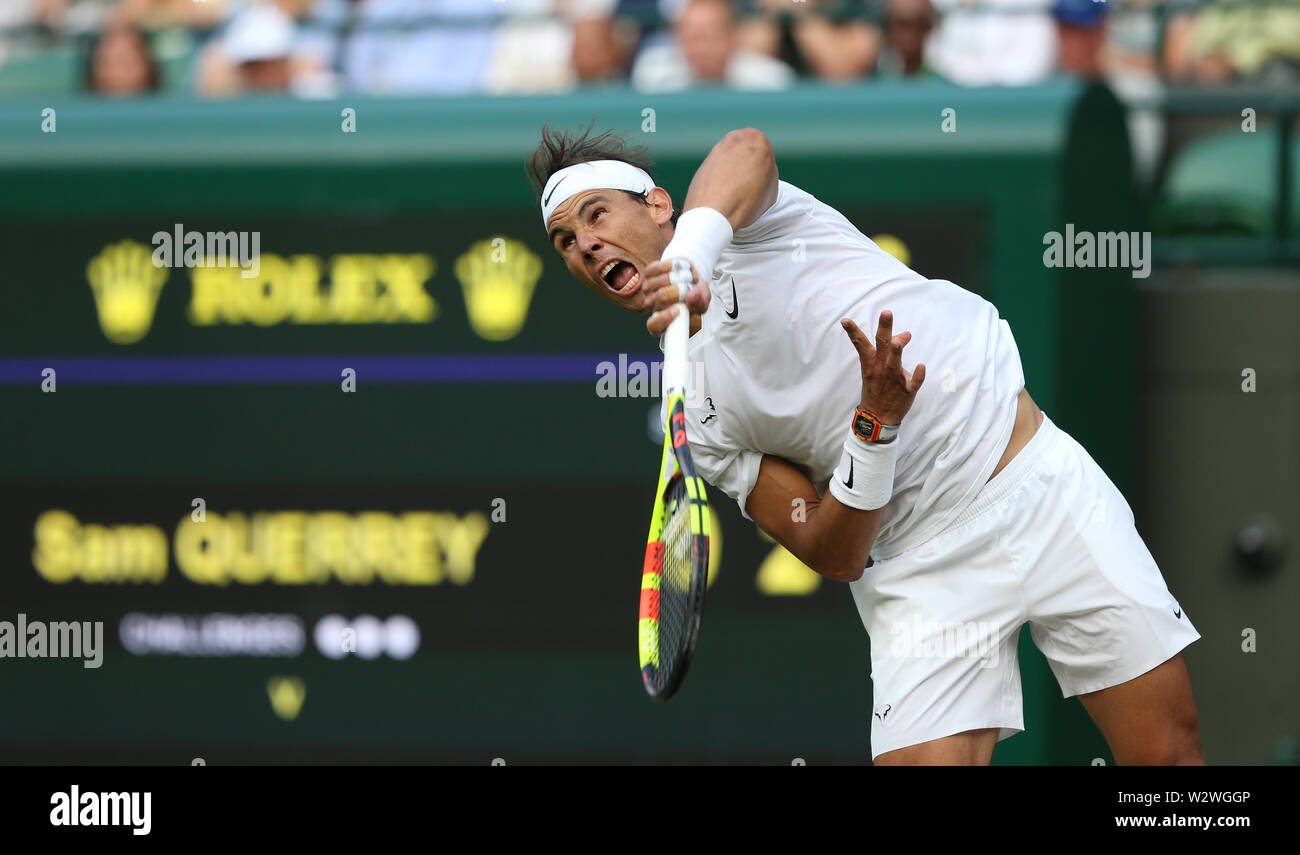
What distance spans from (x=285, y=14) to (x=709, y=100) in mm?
2120

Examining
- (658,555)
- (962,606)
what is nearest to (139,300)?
(658,555)

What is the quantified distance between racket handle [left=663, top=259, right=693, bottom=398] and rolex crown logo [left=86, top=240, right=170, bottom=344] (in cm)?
298

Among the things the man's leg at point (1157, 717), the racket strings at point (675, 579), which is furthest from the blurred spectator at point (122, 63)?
the man's leg at point (1157, 717)

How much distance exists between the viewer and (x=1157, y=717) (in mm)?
3596

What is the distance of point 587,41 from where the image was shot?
6496mm

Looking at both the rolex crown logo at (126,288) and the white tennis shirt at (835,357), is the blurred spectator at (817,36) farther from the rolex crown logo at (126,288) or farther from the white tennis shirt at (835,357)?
the white tennis shirt at (835,357)

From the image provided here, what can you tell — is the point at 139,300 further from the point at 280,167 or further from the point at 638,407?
the point at 638,407

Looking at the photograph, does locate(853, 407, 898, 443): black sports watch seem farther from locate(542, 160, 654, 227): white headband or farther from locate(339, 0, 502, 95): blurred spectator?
locate(339, 0, 502, 95): blurred spectator

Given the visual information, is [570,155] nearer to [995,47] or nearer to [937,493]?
[937,493]

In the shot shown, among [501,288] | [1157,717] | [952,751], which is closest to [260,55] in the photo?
[501,288]

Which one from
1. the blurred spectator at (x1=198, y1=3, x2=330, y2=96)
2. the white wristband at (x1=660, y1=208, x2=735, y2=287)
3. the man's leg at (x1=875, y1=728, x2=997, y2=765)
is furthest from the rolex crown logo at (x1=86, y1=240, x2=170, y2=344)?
the man's leg at (x1=875, y1=728, x2=997, y2=765)

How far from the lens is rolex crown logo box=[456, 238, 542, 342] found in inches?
224

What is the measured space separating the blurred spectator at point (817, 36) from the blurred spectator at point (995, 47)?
0.25 m
